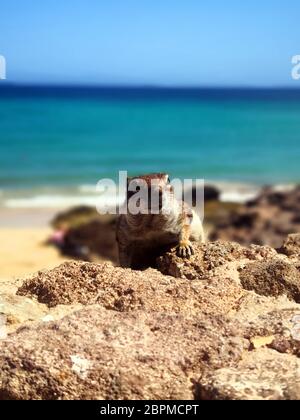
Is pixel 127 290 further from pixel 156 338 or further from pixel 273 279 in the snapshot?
pixel 273 279

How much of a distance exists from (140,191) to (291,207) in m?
13.2

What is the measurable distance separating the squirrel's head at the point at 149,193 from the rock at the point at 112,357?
1367 mm

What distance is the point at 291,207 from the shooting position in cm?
1738

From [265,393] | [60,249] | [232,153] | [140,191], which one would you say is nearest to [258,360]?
[265,393]

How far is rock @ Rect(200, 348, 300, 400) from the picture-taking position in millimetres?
2879

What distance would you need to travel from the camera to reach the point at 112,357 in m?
3.07

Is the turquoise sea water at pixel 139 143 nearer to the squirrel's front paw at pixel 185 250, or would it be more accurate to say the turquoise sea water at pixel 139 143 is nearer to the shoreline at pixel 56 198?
the shoreline at pixel 56 198

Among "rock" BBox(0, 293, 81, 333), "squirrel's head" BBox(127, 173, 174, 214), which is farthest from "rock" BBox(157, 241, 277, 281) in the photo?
"rock" BBox(0, 293, 81, 333)

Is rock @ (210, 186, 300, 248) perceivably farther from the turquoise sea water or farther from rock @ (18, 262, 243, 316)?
the turquoise sea water

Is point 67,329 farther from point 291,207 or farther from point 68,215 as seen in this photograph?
point 68,215

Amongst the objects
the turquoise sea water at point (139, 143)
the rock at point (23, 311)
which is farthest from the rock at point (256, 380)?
the turquoise sea water at point (139, 143)

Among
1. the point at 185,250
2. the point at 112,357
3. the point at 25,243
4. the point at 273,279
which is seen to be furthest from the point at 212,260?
the point at 25,243

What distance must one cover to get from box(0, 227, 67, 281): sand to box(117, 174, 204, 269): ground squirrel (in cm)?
850

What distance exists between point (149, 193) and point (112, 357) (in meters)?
1.73
